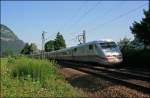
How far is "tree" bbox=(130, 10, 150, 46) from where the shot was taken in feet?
165

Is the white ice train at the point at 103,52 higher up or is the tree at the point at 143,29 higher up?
the tree at the point at 143,29

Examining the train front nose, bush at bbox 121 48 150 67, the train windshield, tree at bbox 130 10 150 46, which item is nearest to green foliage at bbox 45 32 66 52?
tree at bbox 130 10 150 46

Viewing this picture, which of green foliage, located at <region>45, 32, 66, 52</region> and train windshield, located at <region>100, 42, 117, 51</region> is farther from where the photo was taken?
green foliage, located at <region>45, 32, 66, 52</region>

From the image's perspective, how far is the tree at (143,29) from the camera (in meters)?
50.2

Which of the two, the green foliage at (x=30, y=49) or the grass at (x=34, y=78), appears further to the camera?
the green foliage at (x=30, y=49)

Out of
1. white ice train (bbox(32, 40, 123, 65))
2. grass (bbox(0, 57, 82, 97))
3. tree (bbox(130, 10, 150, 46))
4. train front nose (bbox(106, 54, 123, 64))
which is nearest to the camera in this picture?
grass (bbox(0, 57, 82, 97))

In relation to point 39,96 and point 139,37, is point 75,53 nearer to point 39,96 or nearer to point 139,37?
point 139,37

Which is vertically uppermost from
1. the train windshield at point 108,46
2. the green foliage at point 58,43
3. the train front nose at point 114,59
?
the green foliage at point 58,43

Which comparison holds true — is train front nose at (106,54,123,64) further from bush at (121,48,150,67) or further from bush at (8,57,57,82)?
bush at (8,57,57,82)

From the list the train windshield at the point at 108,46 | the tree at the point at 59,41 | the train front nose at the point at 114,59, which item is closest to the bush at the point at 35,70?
the train front nose at the point at 114,59

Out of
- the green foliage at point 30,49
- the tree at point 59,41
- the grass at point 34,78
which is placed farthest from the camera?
the green foliage at point 30,49

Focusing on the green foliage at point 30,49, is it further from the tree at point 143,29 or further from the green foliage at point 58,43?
the tree at point 143,29

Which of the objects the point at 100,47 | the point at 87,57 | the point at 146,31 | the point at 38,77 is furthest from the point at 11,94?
the point at 146,31

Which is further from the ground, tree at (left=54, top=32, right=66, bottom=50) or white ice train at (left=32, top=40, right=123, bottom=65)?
tree at (left=54, top=32, right=66, bottom=50)
